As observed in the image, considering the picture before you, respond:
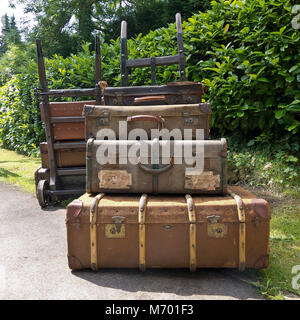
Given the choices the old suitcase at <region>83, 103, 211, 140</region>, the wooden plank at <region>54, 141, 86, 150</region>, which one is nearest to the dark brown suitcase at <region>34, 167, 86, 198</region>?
the wooden plank at <region>54, 141, 86, 150</region>

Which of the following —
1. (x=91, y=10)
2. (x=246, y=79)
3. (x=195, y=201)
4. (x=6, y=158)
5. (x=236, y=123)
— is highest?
(x=91, y=10)

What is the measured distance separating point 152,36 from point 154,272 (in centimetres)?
437

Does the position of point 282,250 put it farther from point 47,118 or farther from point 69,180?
point 47,118

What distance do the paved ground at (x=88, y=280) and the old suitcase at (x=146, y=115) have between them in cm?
121

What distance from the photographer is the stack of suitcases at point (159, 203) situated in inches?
100

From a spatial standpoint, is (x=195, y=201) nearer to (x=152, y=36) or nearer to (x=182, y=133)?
(x=182, y=133)

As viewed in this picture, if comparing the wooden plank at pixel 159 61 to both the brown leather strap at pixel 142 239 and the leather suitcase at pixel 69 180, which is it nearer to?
the leather suitcase at pixel 69 180

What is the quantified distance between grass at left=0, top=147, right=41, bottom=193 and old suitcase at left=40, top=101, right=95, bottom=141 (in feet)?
4.72

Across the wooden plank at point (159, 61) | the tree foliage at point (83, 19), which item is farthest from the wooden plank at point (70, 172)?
the tree foliage at point (83, 19)

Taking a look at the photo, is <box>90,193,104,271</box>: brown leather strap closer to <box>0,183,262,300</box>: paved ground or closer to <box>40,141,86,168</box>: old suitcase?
<box>0,183,262,300</box>: paved ground

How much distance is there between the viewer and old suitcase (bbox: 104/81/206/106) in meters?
3.56

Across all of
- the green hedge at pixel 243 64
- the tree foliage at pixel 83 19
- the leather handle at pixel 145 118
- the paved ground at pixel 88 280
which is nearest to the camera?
the paved ground at pixel 88 280

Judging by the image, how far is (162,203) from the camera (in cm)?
264
